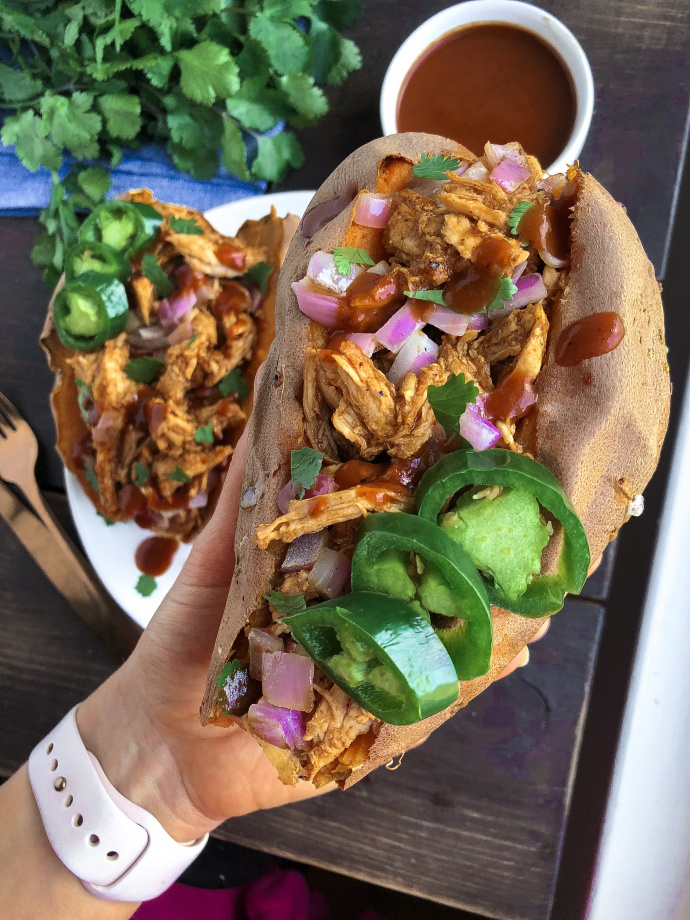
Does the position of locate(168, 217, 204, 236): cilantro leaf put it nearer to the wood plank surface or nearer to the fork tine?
the fork tine

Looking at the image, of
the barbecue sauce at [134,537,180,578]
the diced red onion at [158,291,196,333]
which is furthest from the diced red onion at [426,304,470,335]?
the barbecue sauce at [134,537,180,578]

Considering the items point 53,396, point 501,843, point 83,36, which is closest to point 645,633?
point 501,843

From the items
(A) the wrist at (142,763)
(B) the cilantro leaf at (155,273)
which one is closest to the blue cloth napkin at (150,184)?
(B) the cilantro leaf at (155,273)

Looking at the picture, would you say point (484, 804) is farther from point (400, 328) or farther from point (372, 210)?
point (372, 210)

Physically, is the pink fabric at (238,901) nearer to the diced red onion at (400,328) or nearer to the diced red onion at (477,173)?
the diced red onion at (400,328)

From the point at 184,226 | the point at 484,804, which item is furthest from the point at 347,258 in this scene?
the point at 484,804

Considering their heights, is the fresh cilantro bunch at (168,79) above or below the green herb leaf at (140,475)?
above
